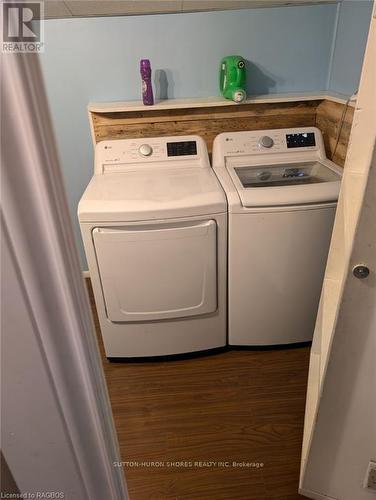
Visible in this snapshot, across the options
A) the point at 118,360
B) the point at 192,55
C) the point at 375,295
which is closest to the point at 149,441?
the point at 118,360

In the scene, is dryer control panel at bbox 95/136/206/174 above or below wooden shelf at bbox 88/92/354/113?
below

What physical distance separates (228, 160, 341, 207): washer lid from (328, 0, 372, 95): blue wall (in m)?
0.43

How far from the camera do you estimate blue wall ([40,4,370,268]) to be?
192 centimetres

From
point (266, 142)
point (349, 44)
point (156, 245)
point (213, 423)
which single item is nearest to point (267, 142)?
point (266, 142)

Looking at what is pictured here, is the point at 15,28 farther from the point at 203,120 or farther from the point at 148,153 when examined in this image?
the point at 203,120

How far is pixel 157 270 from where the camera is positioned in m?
1.69

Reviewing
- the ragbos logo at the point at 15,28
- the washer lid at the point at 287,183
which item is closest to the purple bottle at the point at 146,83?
the washer lid at the point at 287,183

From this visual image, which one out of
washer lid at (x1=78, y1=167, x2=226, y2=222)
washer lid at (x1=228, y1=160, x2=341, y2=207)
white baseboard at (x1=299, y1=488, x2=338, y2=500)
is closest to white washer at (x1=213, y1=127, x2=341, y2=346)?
washer lid at (x1=228, y1=160, x2=341, y2=207)

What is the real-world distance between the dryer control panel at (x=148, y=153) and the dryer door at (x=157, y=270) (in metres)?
0.54

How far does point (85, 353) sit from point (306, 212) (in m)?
1.31

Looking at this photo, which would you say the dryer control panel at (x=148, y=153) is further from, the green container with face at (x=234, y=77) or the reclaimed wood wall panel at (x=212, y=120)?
the green container with face at (x=234, y=77)

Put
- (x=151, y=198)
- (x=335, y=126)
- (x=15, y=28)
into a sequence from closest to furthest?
1. (x=15, y=28)
2. (x=151, y=198)
3. (x=335, y=126)

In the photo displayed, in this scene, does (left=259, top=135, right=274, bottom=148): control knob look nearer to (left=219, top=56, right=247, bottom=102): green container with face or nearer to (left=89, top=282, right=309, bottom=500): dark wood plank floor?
(left=219, top=56, right=247, bottom=102): green container with face

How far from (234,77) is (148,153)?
2.04 feet
